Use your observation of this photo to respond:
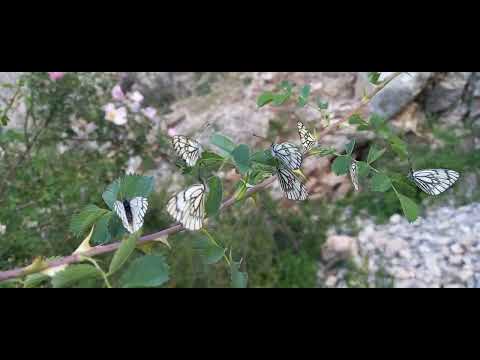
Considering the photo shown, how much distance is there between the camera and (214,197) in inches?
19.3

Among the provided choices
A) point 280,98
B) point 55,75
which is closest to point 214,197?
point 280,98

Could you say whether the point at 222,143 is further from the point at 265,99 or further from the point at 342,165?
the point at 265,99

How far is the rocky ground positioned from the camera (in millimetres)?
2773

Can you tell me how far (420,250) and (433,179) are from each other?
2.61 meters

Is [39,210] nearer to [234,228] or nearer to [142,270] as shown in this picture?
[234,228]

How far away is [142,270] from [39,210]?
162 centimetres

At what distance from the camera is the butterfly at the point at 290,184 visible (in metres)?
0.51

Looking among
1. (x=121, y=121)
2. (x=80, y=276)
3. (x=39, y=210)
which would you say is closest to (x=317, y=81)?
(x=121, y=121)

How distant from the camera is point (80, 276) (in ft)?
1.32

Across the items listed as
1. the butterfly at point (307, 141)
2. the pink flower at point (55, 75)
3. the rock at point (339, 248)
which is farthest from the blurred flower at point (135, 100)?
the butterfly at point (307, 141)

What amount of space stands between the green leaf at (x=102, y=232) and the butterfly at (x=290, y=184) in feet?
0.66

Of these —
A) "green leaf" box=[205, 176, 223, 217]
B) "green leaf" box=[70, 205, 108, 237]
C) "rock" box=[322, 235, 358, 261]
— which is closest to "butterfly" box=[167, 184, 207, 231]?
"green leaf" box=[205, 176, 223, 217]

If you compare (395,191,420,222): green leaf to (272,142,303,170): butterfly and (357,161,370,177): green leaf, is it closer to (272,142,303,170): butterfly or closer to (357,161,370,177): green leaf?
(357,161,370,177): green leaf

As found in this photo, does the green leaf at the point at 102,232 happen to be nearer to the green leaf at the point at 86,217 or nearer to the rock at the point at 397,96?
the green leaf at the point at 86,217
